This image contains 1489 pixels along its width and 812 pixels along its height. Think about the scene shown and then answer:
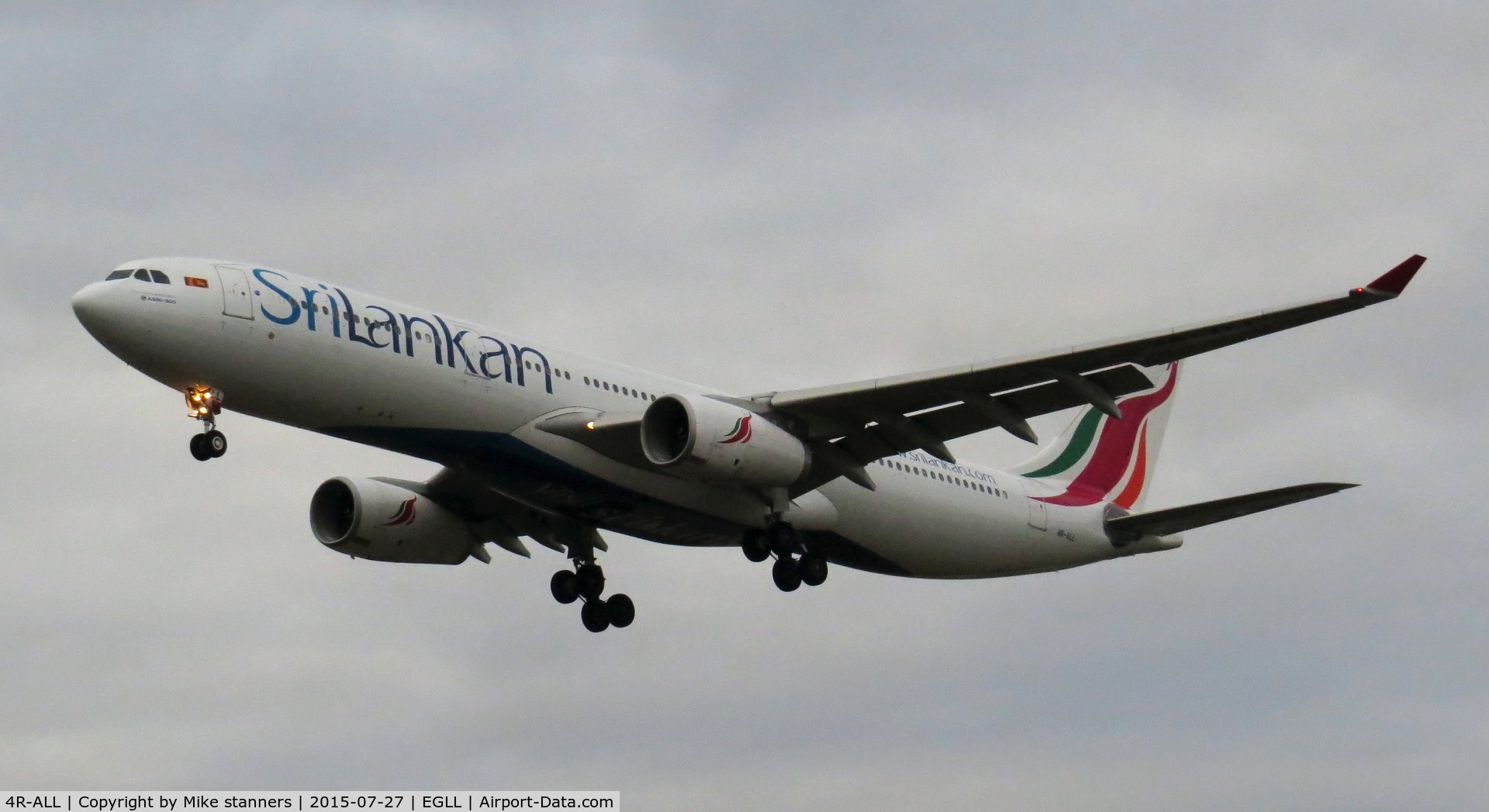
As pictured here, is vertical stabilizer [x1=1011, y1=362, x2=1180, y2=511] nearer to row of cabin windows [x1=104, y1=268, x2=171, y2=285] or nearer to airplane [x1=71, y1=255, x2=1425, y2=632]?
airplane [x1=71, y1=255, x2=1425, y2=632]

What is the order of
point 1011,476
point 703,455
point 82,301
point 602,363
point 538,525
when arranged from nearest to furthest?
point 82,301 → point 703,455 → point 602,363 → point 538,525 → point 1011,476

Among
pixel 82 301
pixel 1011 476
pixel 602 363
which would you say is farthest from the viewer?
pixel 1011 476

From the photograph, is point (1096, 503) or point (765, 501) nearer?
point (765, 501)

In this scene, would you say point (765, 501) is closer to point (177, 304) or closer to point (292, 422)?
point (292, 422)

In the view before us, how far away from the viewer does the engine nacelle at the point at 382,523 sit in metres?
40.1

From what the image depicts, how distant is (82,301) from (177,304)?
58.0 inches

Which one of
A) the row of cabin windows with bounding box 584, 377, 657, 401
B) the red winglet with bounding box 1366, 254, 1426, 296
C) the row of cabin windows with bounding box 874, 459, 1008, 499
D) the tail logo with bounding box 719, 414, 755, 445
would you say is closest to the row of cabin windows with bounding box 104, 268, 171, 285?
the row of cabin windows with bounding box 584, 377, 657, 401

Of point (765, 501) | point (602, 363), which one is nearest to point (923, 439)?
point (765, 501)

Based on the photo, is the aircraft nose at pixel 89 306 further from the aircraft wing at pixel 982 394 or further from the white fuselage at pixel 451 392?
the aircraft wing at pixel 982 394

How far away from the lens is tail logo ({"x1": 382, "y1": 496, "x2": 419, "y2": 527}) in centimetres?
4016

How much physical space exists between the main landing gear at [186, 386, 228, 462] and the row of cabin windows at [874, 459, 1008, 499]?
41.6 feet

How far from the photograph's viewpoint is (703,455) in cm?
3469

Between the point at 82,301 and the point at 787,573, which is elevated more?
the point at 82,301

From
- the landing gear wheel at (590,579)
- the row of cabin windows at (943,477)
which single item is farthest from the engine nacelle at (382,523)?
the row of cabin windows at (943,477)
